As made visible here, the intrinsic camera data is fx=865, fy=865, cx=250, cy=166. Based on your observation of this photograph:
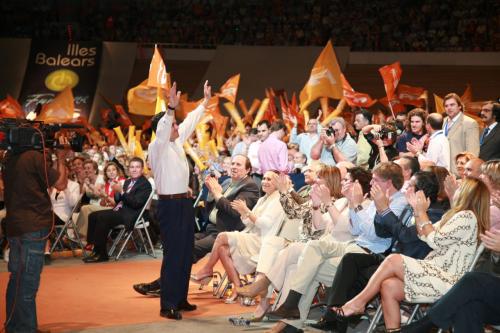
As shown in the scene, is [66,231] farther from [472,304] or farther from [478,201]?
[472,304]

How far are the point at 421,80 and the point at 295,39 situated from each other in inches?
188

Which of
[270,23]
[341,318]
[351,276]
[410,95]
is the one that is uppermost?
[270,23]

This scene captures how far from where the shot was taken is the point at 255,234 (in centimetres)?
809

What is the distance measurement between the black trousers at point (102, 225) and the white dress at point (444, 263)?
584cm

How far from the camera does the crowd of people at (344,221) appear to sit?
18.2 ft

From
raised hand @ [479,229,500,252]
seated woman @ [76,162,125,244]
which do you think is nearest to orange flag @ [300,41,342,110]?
seated woman @ [76,162,125,244]

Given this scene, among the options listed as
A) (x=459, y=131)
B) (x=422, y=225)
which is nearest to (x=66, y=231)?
(x=459, y=131)

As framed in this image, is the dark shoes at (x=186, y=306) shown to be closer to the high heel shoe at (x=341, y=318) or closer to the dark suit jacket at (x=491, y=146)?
the high heel shoe at (x=341, y=318)

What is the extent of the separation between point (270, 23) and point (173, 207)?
64.5 ft

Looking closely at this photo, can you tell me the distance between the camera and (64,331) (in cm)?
665

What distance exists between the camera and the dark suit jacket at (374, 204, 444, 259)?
602cm

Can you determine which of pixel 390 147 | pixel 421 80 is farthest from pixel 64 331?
pixel 421 80

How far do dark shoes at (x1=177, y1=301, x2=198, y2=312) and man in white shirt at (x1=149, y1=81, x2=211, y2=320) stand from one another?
0.02 metres

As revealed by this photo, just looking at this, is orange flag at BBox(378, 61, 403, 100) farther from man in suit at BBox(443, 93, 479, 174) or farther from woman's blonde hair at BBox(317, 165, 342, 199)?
woman's blonde hair at BBox(317, 165, 342, 199)
